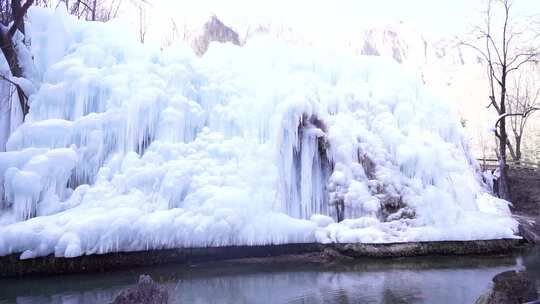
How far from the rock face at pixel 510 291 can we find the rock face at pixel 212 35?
25.8m

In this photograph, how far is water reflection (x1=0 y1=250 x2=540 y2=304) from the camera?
6324mm

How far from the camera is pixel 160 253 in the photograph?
823cm

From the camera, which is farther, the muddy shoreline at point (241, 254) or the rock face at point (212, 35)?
the rock face at point (212, 35)

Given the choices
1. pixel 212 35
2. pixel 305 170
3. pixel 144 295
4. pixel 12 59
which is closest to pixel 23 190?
pixel 12 59

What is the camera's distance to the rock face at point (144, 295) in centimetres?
435

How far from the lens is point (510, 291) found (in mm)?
4566

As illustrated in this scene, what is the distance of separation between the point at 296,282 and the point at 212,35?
24.9 meters

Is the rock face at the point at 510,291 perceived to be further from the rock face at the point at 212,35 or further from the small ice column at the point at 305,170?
the rock face at the point at 212,35

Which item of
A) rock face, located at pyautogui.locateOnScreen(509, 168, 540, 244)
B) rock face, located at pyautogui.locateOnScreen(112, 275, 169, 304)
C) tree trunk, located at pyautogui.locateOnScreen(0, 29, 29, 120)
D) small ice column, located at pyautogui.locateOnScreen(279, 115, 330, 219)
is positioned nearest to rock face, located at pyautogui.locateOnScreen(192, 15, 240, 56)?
rock face, located at pyautogui.locateOnScreen(509, 168, 540, 244)

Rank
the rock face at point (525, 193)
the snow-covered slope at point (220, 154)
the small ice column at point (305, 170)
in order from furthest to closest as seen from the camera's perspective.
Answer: the rock face at point (525, 193) < the small ice column at point (305, 170) < the snow-covered slope at point (220, 154)

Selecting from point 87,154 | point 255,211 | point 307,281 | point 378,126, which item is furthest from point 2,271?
point 378,126

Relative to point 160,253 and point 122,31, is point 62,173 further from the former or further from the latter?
point 122,31

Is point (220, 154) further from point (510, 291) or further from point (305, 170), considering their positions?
point (510, 291)

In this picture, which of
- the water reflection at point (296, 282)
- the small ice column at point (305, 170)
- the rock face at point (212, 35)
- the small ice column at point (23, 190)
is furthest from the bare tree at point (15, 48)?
the rock face at point (212, 35)
